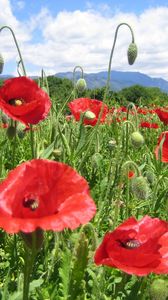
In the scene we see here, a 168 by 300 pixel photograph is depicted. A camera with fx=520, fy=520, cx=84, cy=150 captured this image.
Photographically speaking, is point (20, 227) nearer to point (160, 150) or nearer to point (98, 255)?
point (98, 255)

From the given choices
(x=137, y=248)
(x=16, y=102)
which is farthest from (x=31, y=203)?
(x=16, y=102)

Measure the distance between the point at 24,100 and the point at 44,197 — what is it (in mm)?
740

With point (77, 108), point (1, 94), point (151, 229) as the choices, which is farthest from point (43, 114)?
point (77, 108)

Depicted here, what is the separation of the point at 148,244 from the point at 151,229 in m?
0.07

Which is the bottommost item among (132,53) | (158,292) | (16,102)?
(158,292)

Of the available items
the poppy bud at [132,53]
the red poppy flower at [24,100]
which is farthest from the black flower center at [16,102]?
the poppy bud at [132,53]

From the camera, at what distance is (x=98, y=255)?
41.6 inches

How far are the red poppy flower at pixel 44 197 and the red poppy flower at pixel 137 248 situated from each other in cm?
15

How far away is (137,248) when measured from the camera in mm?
1080

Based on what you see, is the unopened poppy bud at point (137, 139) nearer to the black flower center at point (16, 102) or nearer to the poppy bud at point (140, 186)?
the poppy bud at point (140, 186)

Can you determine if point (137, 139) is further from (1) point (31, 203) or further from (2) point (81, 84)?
(1) point (31, 203)

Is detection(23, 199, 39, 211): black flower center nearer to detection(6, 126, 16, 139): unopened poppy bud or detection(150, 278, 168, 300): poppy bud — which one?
detection(150, 278, 168, 300): poppy bud

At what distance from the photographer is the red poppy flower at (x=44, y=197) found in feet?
2.95

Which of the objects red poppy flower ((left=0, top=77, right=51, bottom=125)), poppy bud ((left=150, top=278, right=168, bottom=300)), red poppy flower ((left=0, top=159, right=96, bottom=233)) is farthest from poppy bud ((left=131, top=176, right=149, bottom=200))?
red poppy flower ((left=0, top=159, right=96, bottom=233))
